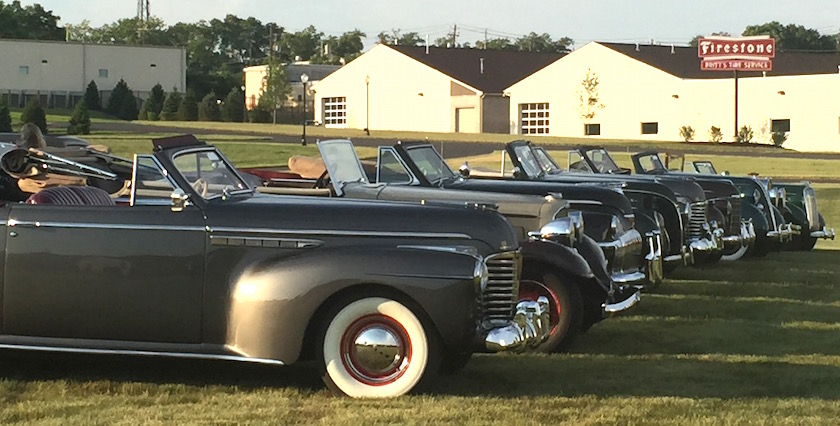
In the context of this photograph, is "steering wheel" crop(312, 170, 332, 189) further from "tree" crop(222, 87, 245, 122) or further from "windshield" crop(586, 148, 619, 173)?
"tree" crop(222, 87, 245, 122)

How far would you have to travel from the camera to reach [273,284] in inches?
267

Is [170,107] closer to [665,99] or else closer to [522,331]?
[665,99]

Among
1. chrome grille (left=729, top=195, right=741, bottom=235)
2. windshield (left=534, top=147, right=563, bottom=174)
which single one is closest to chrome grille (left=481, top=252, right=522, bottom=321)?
windshield (left=534, top=147, right=563, bottom=174)

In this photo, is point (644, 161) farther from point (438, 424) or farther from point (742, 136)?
point (742, 136)

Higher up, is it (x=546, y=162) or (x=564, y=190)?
(x=546, y=162)

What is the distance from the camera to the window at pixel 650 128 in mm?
65062

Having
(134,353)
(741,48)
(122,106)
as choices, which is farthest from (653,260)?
(122,106)

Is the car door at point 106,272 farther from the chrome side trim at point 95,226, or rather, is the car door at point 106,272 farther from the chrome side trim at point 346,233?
the chrome side trim at point 346,233

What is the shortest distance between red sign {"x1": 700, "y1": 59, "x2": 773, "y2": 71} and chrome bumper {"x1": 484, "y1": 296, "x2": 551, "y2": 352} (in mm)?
57537

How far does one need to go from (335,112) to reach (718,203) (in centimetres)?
6377

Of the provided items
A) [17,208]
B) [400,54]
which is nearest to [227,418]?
[17,208]

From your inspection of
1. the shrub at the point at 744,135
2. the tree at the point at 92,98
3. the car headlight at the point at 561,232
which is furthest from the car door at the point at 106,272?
the tree at the point at 92,98

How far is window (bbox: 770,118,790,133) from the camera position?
60.4 meters

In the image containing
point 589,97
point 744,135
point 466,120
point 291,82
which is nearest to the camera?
point 744,135
